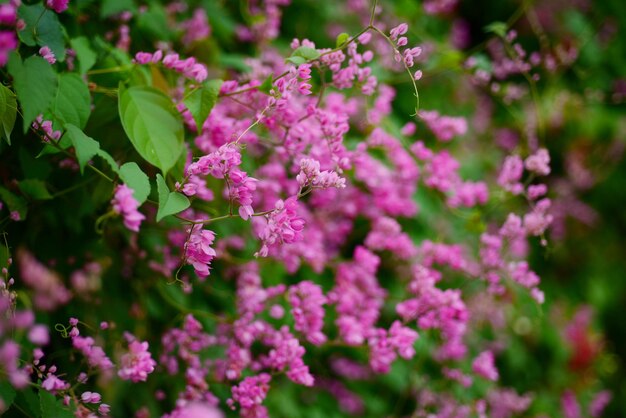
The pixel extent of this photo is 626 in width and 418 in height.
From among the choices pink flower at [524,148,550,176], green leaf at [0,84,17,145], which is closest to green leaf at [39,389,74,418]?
green leaf at [0,84,17,145]

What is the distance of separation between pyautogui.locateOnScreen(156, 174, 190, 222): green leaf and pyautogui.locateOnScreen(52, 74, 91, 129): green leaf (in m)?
0.23

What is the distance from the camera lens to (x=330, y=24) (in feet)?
7.73

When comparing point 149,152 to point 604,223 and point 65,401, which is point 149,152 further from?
point 604,223

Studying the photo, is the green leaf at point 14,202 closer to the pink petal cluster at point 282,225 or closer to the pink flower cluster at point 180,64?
the pink flower cluster at point 180,64

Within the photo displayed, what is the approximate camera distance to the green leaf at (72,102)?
3.29 feet

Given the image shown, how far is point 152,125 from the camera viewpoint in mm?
1035

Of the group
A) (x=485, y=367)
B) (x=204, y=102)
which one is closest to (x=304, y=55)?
(x=204, y=102)

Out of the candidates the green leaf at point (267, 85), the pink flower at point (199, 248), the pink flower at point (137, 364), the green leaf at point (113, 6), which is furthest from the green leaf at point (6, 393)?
the green leaf at point (113, 6)

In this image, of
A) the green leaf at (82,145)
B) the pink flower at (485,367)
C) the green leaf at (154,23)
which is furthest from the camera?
the pink flower at (485,367)

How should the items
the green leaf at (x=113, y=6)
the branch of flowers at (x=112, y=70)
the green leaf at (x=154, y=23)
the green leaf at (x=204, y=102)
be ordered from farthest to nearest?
the green leaf at (x=154, y=23)
the green leaf at (x=113, y=6)
the branch of flowers at (x=112, y=70)
the green leaf at (x=204, y=102)

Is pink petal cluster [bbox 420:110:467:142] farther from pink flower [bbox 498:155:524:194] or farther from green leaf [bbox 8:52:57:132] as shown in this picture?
green leaf [bbox 8:52:57:132]

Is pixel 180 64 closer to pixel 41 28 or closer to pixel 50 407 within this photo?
pixel 41 28

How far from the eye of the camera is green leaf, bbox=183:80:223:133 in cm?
107

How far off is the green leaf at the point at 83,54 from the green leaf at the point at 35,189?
22 cm
